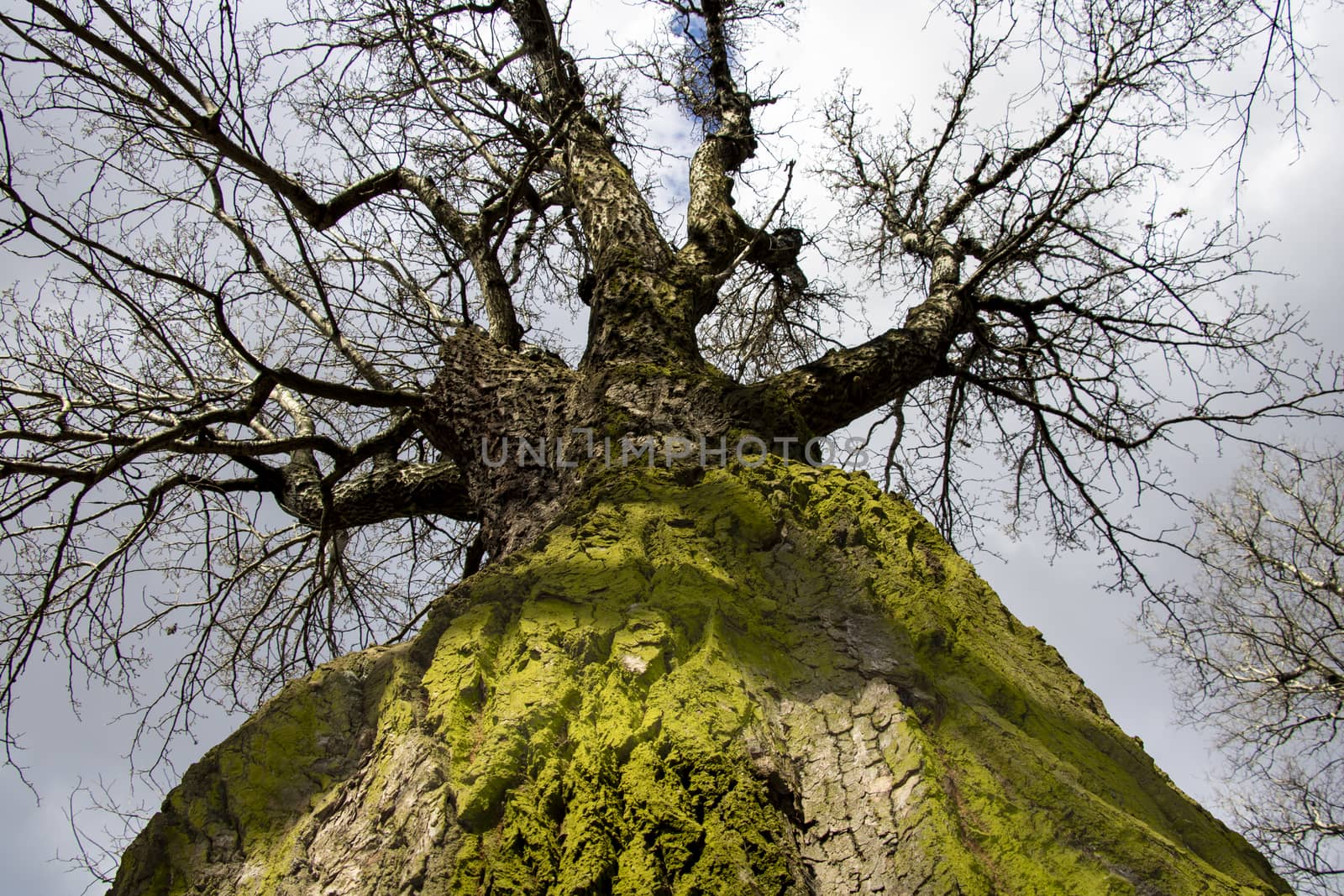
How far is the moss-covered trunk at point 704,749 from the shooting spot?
1253 millimetres

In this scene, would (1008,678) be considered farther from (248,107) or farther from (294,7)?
(294,7)

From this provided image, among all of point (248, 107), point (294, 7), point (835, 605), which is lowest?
point (835, 605)

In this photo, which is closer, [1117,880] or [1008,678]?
[1117,880]

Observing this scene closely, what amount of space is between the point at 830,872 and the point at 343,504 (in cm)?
302

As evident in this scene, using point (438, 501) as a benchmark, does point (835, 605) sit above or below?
below

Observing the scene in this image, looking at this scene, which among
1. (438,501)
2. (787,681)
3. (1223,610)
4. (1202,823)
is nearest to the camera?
(1202,823)

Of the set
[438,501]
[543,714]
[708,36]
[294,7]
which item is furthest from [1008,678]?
[708,36]

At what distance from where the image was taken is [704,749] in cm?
137

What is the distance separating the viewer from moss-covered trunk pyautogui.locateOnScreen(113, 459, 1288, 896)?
1.25 meters

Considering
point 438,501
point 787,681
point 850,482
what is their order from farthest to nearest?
point 438,501
point 850,482
point 787,681

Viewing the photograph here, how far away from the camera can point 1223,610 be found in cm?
821

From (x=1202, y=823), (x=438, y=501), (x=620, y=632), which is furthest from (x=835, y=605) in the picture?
(x=438, y=501)

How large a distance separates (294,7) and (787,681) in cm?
423

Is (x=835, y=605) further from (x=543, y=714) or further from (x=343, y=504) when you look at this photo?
(x=343, y=504)
